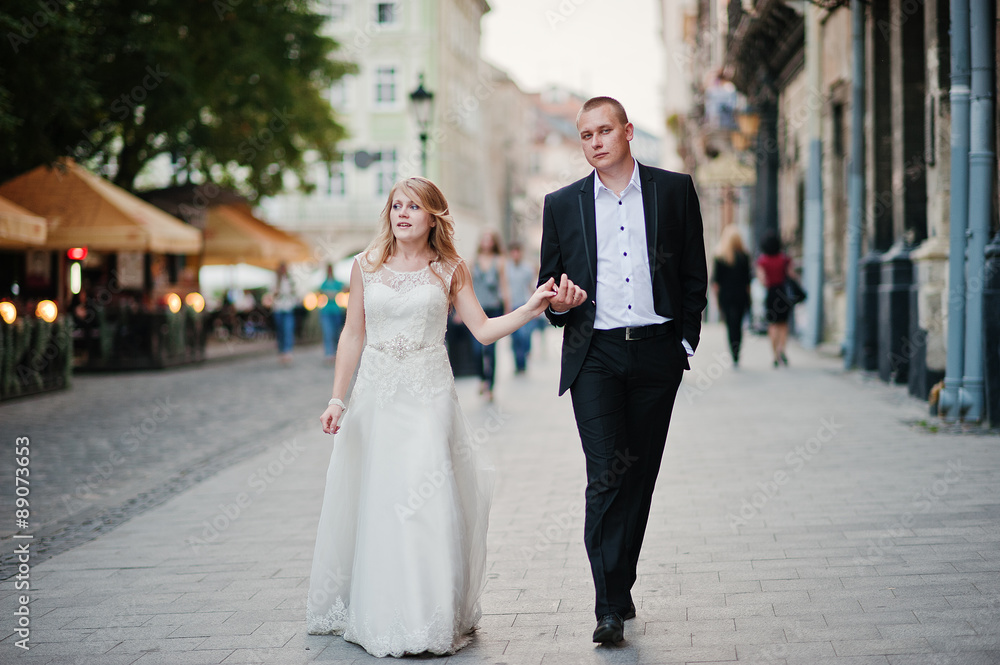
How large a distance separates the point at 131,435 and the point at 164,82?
950cm

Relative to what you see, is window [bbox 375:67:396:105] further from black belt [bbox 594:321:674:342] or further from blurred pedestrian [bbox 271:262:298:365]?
black belt [bbox 594:321:674:342]

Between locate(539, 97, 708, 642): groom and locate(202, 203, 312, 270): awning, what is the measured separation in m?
23.1

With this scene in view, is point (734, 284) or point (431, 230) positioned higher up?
point (734, 284)

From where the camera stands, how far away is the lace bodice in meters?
4.48

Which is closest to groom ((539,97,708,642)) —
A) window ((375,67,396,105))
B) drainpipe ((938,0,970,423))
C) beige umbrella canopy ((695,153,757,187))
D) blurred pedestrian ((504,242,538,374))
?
drainpipe ((938,0,970,423))

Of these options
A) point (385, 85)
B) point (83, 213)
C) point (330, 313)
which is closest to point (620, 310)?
point (83, 213)

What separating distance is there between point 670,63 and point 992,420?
202 ft

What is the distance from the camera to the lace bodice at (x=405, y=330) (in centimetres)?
448

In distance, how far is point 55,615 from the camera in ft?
16.2

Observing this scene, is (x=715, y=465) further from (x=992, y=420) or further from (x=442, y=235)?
(x=442, y=235)

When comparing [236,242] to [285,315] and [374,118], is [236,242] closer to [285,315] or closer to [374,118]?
[285,315]

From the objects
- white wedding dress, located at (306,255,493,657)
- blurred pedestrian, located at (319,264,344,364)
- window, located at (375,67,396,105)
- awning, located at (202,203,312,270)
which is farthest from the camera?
window, located at (375,67,396,105)

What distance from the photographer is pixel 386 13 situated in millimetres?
51750

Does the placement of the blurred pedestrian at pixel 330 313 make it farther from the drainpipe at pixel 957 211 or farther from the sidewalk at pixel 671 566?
the drainpipe at pixel 957 211
